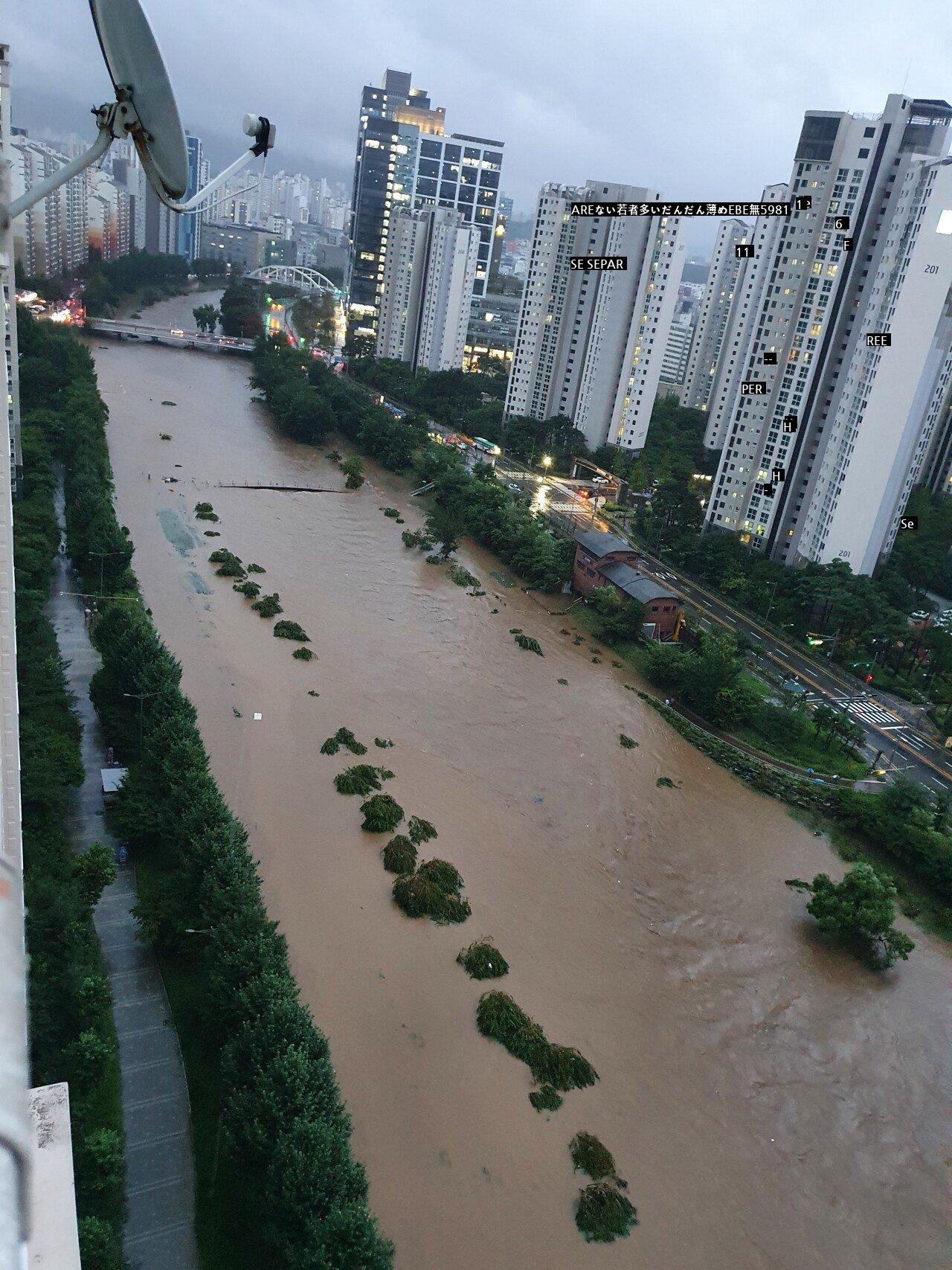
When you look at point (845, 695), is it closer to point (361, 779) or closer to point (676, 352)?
point (361, 779)

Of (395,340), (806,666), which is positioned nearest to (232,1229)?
(806,666)

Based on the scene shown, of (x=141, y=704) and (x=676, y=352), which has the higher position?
(x=676, y=352)

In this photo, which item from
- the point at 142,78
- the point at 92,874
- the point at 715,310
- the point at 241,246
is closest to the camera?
the point at 142,78

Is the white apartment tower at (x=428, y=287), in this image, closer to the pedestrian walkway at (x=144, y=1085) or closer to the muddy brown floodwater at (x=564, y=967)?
the muddy brown floodwater at (x=564, y=967)

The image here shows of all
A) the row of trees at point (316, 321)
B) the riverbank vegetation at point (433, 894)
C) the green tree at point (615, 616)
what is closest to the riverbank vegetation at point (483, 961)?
the riverbank vegetation at point (433, 894)

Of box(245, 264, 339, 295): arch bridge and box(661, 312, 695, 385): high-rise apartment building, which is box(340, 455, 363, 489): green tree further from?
box(245, 264, 339, 295): arch bridge

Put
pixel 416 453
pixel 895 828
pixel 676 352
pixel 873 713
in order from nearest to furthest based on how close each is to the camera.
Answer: pixel 895 828, pixel 873 713, pixel 416 453, pixel 676 352

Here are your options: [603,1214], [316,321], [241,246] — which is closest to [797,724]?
[603,1214]
